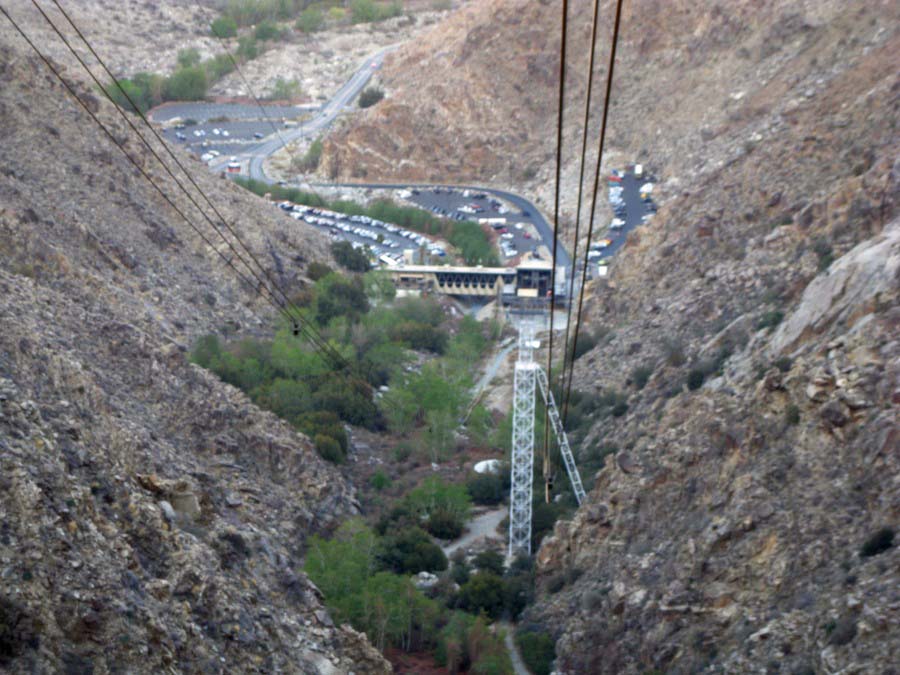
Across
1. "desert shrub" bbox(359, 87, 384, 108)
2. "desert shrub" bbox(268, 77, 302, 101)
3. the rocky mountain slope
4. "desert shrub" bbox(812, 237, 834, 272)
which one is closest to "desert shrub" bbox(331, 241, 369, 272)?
the rocky mountain slope

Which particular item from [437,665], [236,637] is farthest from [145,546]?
[437,665]

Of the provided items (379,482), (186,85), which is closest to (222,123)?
(186,85)

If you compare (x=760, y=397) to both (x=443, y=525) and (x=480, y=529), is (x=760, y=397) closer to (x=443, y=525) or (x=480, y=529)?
(x=443, y=525)

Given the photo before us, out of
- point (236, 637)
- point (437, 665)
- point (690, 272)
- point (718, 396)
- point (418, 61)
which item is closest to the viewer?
point (236, 637)

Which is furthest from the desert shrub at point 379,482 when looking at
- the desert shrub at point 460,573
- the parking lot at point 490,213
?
the parking lot at point 490,213

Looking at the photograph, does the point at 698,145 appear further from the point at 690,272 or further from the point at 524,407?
the point at 524,407
